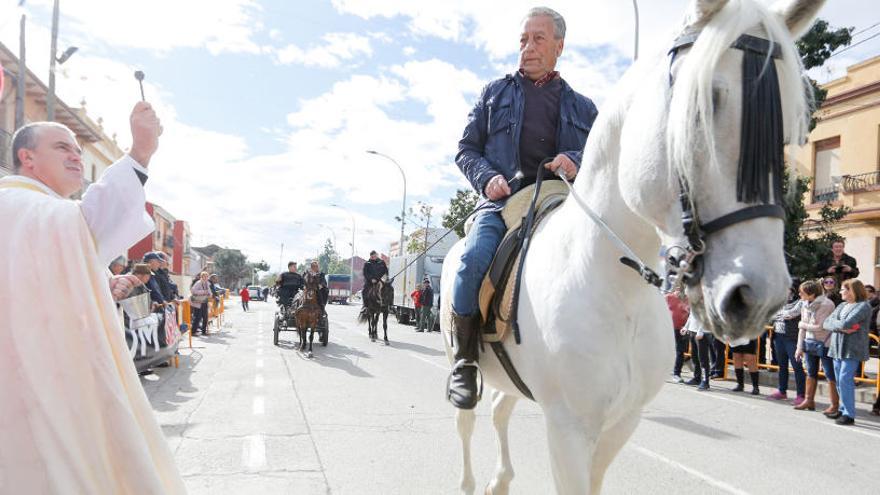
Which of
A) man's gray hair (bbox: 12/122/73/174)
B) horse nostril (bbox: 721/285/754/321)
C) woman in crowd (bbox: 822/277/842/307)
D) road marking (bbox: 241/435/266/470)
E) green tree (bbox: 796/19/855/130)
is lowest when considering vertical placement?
road marking (bbox: 241/435/266/470)

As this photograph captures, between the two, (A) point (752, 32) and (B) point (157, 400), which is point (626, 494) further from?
(B) point (157, 400)

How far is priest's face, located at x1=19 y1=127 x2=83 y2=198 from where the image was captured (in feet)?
6.93

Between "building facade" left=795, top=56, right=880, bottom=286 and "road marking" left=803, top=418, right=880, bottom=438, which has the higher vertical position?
"building facade" left=795, top=56, right=880, bottom=286

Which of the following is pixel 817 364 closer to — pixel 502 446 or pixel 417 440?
pixel 417 440

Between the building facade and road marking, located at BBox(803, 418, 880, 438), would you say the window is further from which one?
road marking, located at BBox(803, 418, 880, 438)

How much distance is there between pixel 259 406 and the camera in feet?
23.7

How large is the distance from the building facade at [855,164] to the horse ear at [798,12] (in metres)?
21.5

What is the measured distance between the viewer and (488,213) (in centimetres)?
306

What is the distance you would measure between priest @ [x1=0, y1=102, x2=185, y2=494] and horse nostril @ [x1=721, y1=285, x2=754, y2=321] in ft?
5.91

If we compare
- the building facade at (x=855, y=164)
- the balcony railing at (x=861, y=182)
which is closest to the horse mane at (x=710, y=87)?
the building facade at (x=855, y=164)

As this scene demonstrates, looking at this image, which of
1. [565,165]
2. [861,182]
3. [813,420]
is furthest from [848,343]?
[861,182]

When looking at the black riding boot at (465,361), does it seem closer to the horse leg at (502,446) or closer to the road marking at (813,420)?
the horse leg at (502,446)

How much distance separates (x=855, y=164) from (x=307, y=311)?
20.3m

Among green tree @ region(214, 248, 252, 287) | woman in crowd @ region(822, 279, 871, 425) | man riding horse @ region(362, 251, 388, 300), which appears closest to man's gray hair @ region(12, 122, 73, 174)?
woman in crowd @ region(822, 279, 871, 425)
